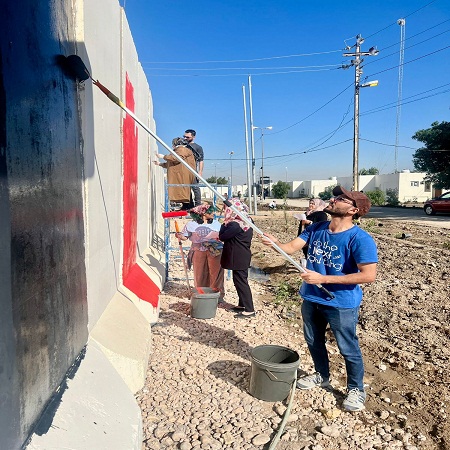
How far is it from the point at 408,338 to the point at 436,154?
99.2 feet

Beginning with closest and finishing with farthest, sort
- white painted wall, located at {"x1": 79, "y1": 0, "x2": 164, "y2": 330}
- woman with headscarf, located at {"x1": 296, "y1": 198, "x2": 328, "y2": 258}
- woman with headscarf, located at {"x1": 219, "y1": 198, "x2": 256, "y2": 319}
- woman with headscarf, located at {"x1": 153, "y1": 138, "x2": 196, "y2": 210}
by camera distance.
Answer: white painted wall, located at {"x1": 79, "y1": 0, "x2": 164, "y2": 330}
woman with headscarf, located at {"x1": 219, "y1": 198, "x2": 256, "y2": 319}
woman with headscarf, located at {"x1": 296, "y1": 198, "x2": 328, "y2": 258}
woman with headscarf, located at {"x1": 153, "y1": 138, "x2": 196, "y2": 210}

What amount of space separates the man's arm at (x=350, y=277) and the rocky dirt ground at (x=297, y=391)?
3.59 feet

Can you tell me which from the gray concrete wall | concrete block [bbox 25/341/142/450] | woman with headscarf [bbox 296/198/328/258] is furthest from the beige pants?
concrete block [bbox 25/341/142/450]

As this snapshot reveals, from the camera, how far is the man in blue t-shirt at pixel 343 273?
3111 mm

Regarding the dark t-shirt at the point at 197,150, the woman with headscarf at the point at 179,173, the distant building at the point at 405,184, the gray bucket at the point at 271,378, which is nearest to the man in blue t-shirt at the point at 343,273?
the gray bucket at the point at 271,378

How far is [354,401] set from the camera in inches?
132

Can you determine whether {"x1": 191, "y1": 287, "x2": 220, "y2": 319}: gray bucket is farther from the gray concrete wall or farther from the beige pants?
the gray concrete wall

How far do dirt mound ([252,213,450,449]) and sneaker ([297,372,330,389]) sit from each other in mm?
406

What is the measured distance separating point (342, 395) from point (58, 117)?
10.3ft

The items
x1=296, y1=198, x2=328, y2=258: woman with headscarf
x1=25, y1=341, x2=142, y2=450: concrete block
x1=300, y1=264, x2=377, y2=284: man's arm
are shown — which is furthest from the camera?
x1=296, y1=198, x2=328, y2=258: woman with headscarf

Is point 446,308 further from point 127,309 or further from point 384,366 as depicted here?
point 127,309

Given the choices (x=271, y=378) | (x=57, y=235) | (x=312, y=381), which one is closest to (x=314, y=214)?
(x=312, y=381)

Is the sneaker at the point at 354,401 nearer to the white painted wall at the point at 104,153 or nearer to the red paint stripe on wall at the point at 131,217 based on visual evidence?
the white painted wall at the point at 104,153

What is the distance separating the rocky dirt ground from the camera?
2.99 m
